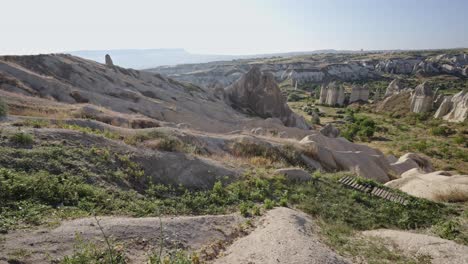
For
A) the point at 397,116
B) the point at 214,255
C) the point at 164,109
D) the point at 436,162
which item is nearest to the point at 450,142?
the point at 436,162

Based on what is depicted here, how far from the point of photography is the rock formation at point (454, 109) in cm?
5819

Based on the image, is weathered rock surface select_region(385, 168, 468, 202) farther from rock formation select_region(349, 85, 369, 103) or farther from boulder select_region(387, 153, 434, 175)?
rock formation select_region(349, 85, 369, 103)

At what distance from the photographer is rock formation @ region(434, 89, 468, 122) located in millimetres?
58188

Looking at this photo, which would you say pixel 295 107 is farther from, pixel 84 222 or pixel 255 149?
pixel 84 222

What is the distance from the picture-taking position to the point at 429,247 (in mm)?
9070

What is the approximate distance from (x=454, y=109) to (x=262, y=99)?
135 ft

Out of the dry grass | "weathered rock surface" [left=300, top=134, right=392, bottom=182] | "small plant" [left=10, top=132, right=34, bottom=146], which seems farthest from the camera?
"weathered rock surface" [left=300, top=134, right=392, bottom=182]

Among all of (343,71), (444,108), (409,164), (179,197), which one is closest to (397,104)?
(444,108)

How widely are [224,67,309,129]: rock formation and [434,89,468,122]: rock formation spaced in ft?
111

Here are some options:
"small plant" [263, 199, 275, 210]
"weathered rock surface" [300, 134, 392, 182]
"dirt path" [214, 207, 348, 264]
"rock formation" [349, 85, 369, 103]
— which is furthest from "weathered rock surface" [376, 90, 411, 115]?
"dirt path" [214, 207, 348, 264]

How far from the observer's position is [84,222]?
732 centimetres

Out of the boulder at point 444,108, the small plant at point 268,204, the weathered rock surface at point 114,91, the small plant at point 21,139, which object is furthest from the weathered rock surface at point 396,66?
the small plant at point 21,139

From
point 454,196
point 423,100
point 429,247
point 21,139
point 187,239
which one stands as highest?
point 21,139

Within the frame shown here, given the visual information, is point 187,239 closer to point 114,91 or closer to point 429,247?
point 429,247
